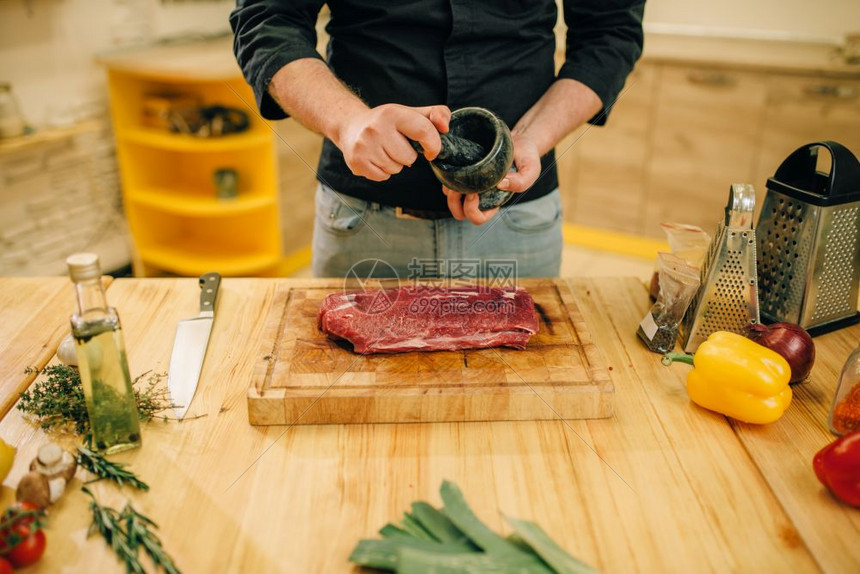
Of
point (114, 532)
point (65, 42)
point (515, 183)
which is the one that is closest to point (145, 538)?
point (114, 532)

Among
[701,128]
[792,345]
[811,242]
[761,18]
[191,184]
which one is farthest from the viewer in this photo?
[761,18]

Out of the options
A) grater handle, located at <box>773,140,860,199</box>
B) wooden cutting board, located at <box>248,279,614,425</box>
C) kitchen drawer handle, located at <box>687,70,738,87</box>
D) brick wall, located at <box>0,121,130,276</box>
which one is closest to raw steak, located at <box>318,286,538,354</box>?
wooden cutting board, located at <box>248,279,614,425</box>

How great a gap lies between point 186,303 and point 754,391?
1192 millimetres

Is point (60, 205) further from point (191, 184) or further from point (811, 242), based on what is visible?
point (811, 242)

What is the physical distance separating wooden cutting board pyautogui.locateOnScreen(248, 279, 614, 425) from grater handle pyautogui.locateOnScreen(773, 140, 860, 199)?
57cm

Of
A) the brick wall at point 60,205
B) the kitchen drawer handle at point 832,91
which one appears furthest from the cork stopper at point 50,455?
the kitchen drawer handle at point 832,91

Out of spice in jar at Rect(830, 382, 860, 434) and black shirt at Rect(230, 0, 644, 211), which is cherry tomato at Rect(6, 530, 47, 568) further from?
spice in jar at Rect(830, 382, 860, 434)

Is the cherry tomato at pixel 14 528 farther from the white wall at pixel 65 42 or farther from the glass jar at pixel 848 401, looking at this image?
the white wall at pixel 65 42

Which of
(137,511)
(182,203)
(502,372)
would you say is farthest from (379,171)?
(182,203)

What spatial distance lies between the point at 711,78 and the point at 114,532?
12.7ft

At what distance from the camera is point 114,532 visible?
3.21 feet

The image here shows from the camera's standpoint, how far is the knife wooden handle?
1.55 metres

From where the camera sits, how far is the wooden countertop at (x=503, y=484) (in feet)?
3.26

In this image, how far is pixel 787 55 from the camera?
13.0ft
